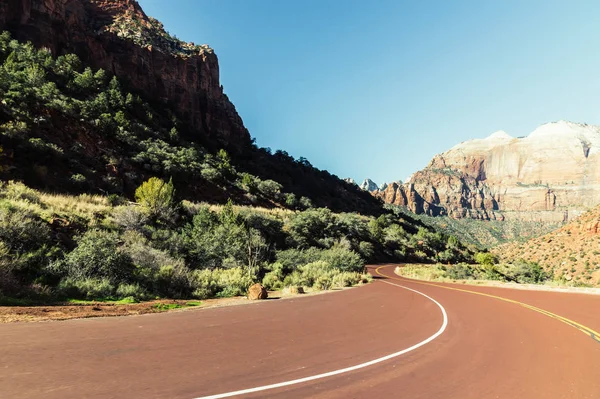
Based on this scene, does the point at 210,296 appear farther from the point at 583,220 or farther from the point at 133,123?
the point at 583,220

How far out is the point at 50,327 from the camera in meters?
7.23

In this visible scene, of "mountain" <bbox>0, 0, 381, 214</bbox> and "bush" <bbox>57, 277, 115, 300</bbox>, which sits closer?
"bush" <bbox>57, 277, 115, 300</bbox>

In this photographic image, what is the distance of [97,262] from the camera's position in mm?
12852

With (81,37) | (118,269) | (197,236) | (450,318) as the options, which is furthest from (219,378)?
(81,37)

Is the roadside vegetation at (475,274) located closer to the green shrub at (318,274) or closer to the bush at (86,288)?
the green shrub at (318,274)

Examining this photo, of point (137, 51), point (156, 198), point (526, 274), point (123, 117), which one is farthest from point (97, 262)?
point (137, 51)

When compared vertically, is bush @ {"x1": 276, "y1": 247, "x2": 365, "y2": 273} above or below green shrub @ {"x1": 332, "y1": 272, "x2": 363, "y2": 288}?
above

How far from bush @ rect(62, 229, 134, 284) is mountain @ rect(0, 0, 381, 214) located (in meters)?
20.2

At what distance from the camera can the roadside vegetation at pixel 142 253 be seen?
39.1ft

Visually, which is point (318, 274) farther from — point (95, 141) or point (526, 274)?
point (95, 141)

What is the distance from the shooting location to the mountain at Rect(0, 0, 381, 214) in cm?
3369

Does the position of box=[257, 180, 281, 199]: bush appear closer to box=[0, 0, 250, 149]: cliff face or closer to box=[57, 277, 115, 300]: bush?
box=[0, 0, 250, 149]: cliff face

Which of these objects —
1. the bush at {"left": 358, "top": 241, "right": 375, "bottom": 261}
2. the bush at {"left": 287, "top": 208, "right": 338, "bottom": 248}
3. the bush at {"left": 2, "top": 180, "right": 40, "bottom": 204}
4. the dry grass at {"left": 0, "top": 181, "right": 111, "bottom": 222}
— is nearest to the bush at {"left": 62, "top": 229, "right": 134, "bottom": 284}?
the dry grass at {"left": 0, "top": 181, "right": 111, "bottom": 222}

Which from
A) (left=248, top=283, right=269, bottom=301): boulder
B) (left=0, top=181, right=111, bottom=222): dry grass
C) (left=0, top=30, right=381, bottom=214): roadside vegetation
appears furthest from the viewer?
(left=0, top=30, right=381, bottom=214): roadside vegetation
